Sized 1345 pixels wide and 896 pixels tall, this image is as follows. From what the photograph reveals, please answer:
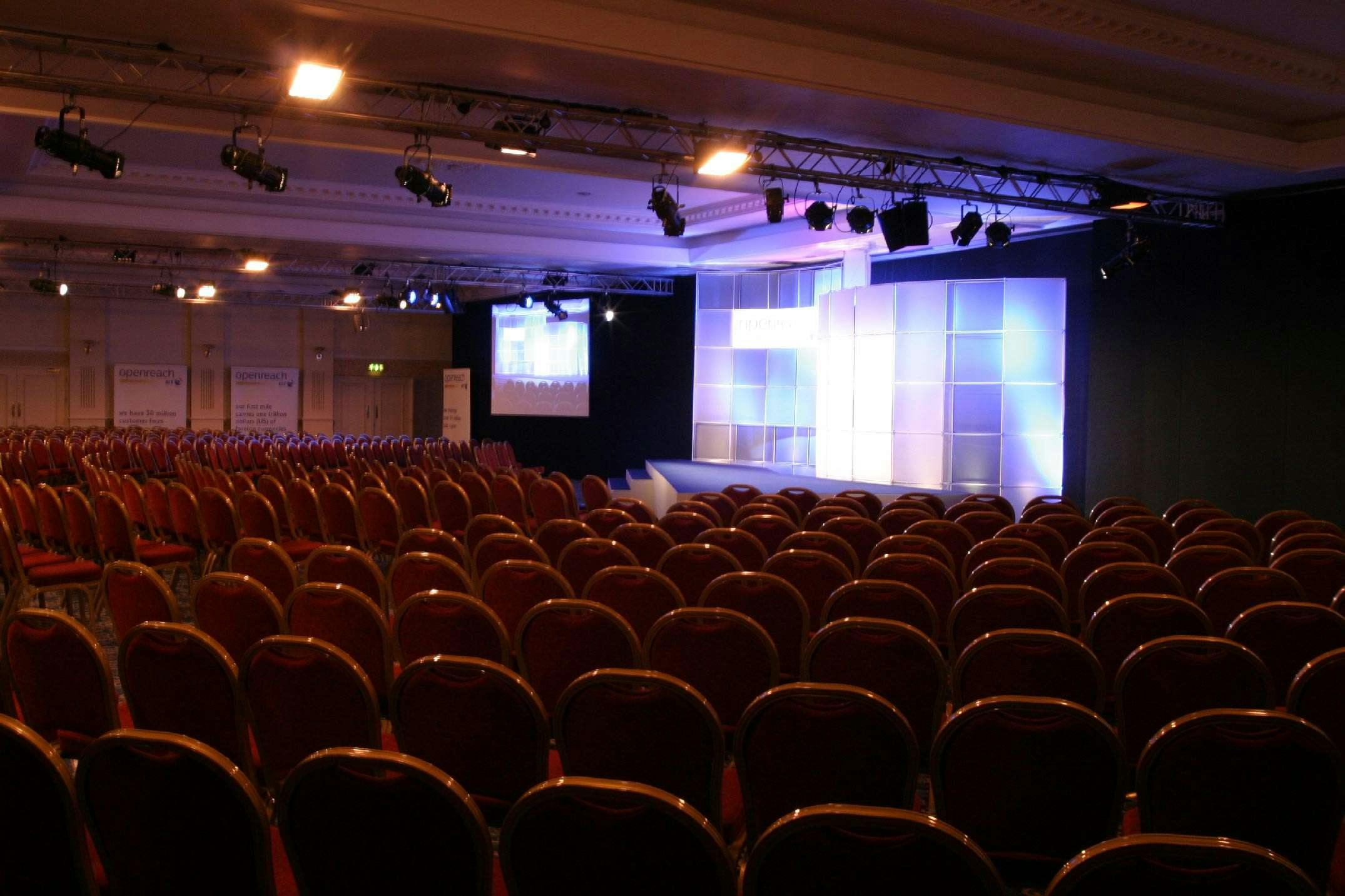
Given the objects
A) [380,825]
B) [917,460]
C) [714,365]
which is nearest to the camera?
[380,825]

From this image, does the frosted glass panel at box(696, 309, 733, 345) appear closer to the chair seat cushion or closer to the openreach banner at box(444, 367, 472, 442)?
the openreach banner at box(444, 367, 472, 442)

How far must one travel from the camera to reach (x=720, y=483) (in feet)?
49.8

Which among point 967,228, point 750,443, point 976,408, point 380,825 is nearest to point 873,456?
point 976,408

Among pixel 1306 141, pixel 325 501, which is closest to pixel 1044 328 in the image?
pixel 1306 141

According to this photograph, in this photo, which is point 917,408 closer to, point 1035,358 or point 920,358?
point 920,358

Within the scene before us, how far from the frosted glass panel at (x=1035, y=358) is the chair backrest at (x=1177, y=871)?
42.9 ft

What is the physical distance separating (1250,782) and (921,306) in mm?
12559

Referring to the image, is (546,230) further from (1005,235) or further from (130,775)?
(130,775)

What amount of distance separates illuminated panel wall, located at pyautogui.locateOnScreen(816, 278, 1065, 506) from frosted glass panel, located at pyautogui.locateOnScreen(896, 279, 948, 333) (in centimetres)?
1


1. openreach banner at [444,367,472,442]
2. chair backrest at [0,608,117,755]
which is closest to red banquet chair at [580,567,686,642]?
chair backrest at [0,608,117,755]

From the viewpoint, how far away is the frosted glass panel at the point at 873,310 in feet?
48.3

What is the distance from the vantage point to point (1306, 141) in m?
9.59

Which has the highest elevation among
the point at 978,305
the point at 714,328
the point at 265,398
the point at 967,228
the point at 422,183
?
the point at 967,228

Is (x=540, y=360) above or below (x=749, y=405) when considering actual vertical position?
above
